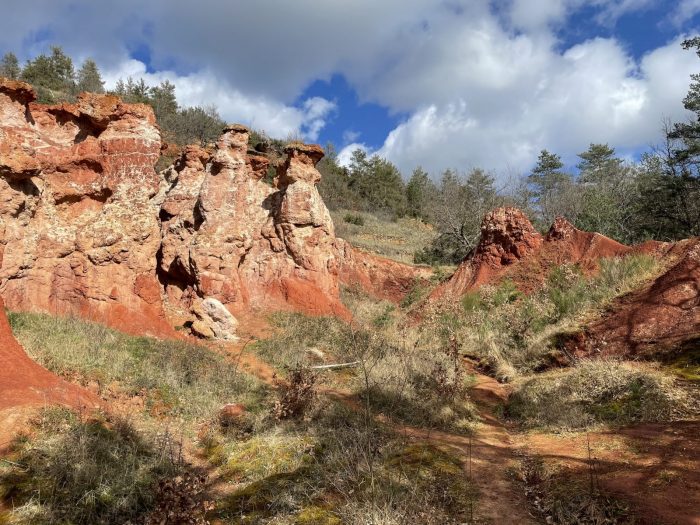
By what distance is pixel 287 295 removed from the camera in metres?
13.8

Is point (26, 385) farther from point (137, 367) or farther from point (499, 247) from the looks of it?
point (499, 247)

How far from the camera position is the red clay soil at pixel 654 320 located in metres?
8.05

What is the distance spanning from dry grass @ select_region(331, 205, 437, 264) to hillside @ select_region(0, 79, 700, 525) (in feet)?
38.0

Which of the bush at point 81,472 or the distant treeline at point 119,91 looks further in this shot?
the distant treeline at point 119,91

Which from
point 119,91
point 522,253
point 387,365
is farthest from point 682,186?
point 119,91

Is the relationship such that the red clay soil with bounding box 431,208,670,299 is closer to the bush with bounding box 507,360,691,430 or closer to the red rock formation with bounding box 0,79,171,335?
the bush with bounding box 507,360,691,430

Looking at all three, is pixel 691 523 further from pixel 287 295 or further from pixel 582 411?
pixel 287 295

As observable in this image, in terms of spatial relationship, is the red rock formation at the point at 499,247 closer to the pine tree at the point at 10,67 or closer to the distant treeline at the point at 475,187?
the distant treeline at the point at 475,187

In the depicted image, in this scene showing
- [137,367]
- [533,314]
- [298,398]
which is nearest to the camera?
[298,398]

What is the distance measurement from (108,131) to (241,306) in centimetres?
545

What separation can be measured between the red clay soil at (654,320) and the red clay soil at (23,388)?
26.9 ft

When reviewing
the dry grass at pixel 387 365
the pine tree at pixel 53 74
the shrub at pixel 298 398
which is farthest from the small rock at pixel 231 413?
the pine tree at pixel 53 74

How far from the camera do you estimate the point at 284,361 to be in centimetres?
988

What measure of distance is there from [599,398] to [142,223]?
9.84 m
